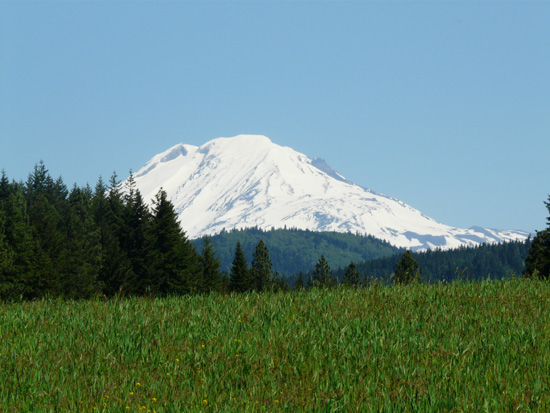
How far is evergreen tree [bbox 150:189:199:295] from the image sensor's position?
62.6 m

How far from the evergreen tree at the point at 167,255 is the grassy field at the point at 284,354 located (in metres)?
51.4

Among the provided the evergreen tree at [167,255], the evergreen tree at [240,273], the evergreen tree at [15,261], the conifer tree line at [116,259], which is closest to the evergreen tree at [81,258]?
the conifer tree line at [116,259]

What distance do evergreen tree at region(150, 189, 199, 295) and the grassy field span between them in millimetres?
51365

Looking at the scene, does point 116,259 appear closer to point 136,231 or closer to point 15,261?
point 136,231

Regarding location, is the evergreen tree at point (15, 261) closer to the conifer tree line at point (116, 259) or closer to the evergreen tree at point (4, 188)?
the conifer tree line at point (116, 259)

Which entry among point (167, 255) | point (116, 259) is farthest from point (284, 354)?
point (116, 259)

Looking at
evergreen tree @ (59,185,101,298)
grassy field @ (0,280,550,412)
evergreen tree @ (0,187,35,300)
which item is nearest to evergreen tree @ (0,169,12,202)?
evergreen tree @ (59,185,101,298)

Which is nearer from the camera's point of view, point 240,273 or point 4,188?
point 240,273

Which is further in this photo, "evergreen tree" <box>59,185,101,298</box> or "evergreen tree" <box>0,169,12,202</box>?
"evergreen tree" <box>0,169,12,202</box>

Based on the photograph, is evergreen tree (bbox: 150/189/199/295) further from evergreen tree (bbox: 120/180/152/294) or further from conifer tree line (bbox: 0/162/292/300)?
evergreen tree (bbox: 120/180/152/294)

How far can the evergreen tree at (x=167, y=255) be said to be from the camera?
6262cm

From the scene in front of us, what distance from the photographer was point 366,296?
11.9 metres

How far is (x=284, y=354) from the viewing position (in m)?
8.36

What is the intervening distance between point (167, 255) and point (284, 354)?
56.4 meters
